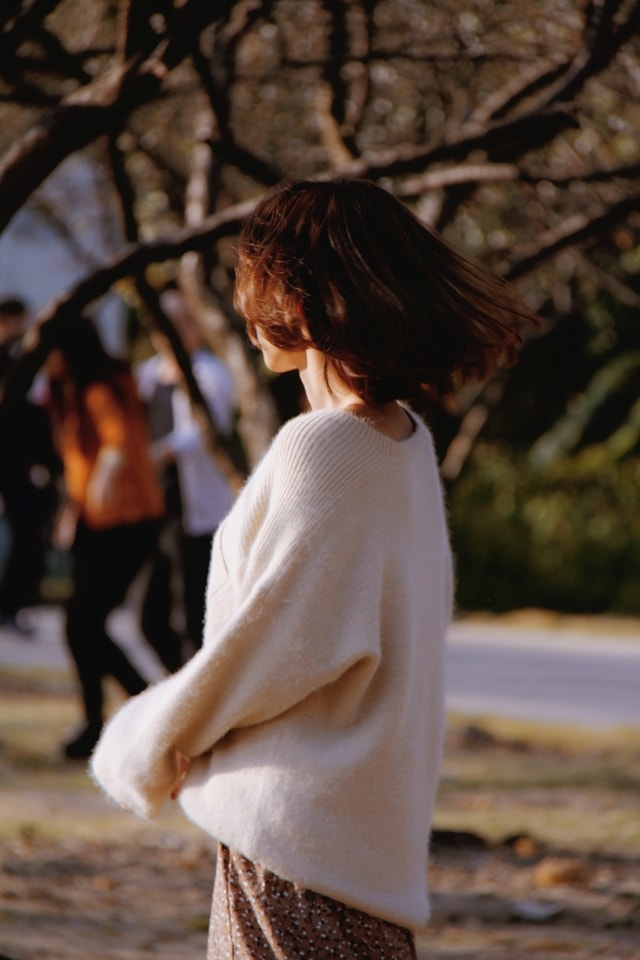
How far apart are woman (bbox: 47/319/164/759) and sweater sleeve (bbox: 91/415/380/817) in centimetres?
461

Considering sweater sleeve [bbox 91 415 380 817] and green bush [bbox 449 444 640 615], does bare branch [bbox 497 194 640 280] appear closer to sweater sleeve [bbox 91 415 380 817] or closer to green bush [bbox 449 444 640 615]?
sweater sleeve [bbox 91 415 380 817]

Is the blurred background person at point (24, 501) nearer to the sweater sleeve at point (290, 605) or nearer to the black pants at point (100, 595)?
the black pants at point (100, 595)

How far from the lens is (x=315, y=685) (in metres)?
2.13

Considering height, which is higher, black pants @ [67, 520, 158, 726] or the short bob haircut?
the short bob haircut

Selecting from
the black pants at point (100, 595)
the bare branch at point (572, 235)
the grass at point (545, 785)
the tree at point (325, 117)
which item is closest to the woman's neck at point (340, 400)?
the tree at point (325, 117)

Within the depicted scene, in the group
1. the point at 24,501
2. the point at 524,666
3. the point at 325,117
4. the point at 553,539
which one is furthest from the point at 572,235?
the point at 553,539

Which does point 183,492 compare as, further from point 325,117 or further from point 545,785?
point 325,117

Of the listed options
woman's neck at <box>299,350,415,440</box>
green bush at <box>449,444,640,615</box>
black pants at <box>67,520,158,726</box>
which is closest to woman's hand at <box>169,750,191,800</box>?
woman's neck at <box>299,350,415,440</box>

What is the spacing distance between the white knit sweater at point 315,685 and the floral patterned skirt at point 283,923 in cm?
4

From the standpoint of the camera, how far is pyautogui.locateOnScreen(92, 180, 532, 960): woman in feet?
7.03

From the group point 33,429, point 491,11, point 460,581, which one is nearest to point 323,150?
point 491,11

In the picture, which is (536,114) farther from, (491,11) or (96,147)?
(96,147)

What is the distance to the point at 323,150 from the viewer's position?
675cm

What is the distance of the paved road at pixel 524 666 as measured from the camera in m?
9.28
